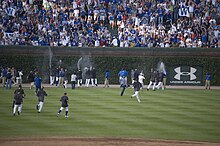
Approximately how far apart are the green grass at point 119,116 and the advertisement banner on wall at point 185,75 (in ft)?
22.4

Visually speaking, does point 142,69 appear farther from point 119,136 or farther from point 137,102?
point 119,136

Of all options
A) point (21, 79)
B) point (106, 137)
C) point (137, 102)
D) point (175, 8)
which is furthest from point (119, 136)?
point (175, 8)

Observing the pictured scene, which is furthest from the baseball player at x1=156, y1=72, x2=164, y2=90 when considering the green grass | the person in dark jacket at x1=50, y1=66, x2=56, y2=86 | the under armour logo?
the person in dark jacket at x1=50, y1=66, x2=56, y2=86

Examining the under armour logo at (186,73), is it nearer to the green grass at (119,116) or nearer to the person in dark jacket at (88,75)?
the green grass at (119,116)

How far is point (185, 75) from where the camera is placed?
1977 inches

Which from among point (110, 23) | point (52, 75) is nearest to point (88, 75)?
point (52, 75)

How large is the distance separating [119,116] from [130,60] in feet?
58.6

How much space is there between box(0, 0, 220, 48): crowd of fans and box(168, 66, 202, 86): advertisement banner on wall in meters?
2.06

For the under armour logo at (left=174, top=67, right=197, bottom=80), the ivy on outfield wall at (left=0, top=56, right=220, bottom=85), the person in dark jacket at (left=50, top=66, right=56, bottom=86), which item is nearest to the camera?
the person in dark jacket at (left=50, top=66, right=56, bottom=86)

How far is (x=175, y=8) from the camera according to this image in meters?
53.3

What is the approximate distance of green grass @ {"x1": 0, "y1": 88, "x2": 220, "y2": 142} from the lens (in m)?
27.8

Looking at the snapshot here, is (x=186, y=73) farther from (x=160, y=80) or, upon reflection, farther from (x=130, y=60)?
(x=160, y=80)

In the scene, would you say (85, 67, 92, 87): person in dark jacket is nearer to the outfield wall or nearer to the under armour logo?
the outfield wall

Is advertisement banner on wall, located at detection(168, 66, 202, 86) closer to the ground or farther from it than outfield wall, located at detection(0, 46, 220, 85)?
closer to the ground
